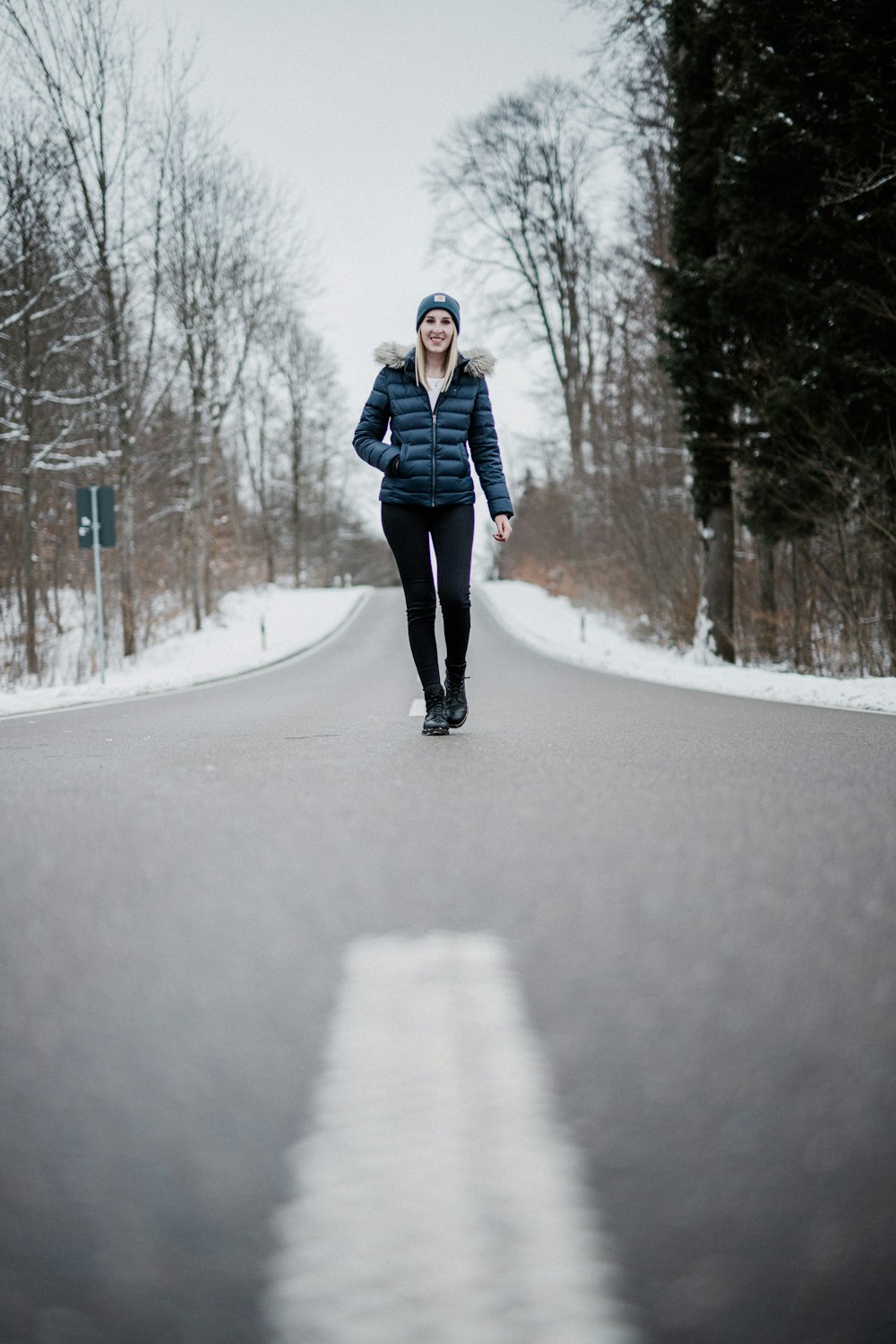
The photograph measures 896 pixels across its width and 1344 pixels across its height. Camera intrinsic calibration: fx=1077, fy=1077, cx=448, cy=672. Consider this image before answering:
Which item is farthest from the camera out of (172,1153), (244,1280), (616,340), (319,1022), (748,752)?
(616,340)

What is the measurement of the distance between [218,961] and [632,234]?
22757 millimetres

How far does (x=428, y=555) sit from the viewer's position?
237 inches

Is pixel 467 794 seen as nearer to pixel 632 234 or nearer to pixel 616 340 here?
pixel 632 234

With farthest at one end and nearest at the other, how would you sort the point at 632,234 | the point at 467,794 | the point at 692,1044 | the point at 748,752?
1. the point at 632,234
2. the point at 748,752
3. the point at 467,794
4. the point at 692,1044

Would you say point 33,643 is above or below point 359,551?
below

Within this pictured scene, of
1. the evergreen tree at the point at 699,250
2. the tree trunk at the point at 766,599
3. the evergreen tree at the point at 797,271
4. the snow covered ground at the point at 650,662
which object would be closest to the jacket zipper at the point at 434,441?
the snow covered ground at the point at 650,662

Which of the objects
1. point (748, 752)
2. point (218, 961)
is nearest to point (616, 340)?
point (748, 752)

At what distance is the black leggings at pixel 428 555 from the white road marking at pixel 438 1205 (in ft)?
14.2

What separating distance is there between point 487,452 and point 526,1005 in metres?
4.62

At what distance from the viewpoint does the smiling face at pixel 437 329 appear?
224 inches

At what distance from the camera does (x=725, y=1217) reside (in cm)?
114

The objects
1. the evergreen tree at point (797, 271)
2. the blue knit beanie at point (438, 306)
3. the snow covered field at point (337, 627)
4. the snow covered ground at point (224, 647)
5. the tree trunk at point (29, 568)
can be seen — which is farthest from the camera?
the tree trunk at point (29, 568)

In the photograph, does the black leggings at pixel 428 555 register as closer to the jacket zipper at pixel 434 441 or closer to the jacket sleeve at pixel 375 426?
the jacket zipper at pixel 434 441

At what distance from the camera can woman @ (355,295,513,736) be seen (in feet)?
19.0
